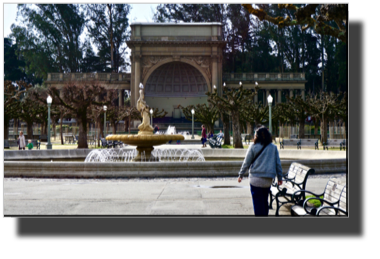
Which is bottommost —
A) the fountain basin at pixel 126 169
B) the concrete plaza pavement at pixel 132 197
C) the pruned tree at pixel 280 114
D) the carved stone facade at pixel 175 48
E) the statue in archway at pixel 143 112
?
the concrete plaza pavement at pixel 132 197

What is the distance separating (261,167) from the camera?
5.42m

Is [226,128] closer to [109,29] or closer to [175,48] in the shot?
[175,48]

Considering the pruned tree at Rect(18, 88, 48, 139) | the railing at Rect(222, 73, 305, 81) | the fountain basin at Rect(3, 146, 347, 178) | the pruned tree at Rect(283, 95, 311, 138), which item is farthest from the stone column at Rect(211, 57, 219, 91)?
the fountain basin at Rect(3, 146, 347, 178)

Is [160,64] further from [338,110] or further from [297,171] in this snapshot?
[297,171]

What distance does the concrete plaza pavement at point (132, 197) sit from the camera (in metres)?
6.98

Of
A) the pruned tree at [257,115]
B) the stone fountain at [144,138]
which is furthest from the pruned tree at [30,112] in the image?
the stone fountain at [144,138]

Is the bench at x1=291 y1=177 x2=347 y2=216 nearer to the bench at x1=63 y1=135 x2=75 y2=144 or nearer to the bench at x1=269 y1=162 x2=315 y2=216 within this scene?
the bench at x1=269 y1=162 x2=315 y2=216

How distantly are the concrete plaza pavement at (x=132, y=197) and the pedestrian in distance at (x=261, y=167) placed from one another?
133 centimetres

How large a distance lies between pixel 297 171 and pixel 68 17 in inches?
2771

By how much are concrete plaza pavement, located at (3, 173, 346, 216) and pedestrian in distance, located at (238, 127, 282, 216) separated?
1.33m

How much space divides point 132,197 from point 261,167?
12.7 feet

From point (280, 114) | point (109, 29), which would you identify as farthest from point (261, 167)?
point (109, 29)

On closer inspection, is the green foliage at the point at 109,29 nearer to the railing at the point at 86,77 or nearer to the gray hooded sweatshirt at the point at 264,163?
the railing at the point at 86,77

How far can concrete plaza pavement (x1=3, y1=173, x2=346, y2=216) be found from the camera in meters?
6.98
